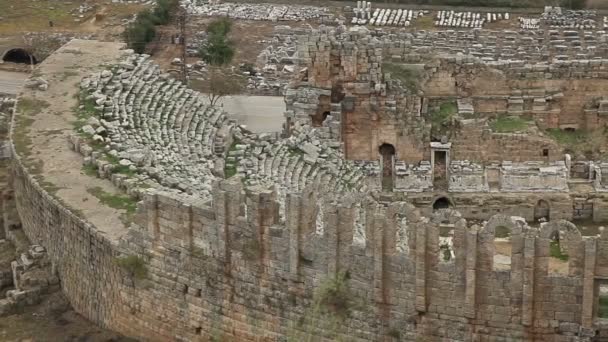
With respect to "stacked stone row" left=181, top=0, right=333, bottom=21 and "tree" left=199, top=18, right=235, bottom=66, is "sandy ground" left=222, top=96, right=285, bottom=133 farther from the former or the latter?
"stacked stone row" left=181, top=0, right=333, bottom=21

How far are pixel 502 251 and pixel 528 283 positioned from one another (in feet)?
10.2

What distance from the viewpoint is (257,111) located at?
4381 cm

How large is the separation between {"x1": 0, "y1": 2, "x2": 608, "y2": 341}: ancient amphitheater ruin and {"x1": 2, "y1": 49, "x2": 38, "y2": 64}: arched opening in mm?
18689

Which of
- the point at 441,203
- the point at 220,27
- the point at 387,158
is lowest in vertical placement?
the point at 441,203

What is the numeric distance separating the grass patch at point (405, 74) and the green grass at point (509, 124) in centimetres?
253

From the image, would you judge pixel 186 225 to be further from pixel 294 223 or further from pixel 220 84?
pixel 220 84

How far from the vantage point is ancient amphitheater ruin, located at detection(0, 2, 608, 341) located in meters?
18.9

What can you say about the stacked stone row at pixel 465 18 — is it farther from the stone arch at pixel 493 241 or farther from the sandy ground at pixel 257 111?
the stone arch at pixel 493 241

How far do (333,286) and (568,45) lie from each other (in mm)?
22538

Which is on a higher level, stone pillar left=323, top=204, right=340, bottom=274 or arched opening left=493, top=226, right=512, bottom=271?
stone pillar left=323, top=204, right=340, bottom=274

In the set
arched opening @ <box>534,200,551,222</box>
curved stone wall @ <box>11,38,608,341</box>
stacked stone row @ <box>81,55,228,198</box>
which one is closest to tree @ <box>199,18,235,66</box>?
stacked stone row @ <box>81,55,228,198</box>

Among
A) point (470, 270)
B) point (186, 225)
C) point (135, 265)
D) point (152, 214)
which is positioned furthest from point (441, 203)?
point (470, 270)

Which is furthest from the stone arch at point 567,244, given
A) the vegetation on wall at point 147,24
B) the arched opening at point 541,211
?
the vegetation on wall at point 147,24

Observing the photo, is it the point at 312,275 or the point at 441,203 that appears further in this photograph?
the point at 441,203
